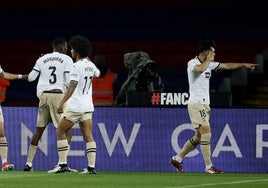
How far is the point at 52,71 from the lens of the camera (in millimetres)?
16750

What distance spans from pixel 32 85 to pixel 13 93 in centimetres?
56

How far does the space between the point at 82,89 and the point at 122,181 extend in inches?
74.6

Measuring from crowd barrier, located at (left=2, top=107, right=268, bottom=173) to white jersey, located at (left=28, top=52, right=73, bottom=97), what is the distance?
1.21 meters

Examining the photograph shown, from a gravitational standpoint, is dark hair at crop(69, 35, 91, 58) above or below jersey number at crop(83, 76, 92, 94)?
above

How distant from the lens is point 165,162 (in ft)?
58.5

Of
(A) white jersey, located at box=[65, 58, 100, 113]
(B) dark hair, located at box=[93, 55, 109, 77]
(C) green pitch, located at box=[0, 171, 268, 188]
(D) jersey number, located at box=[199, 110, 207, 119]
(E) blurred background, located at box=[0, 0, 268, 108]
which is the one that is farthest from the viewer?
(E) blurred background, located at box=[0, 0, 268, 108]

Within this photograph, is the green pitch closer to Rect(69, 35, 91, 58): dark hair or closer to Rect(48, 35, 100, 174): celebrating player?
Rect(48, 35, 100, 174): celebrating player

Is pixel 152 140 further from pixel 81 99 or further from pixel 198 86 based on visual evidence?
pixel 81 99

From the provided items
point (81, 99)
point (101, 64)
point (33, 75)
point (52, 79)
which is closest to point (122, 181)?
point (81, 99)

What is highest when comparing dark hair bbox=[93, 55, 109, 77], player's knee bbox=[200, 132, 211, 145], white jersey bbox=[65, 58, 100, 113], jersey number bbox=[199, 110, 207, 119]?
dark hair bbox=[93, 55, 109, 77]

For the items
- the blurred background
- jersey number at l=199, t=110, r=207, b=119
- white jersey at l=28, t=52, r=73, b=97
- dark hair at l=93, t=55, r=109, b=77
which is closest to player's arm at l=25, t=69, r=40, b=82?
white jersey at l=28, t=52, r=73, b=97

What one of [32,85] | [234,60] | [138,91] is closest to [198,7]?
[234,60]

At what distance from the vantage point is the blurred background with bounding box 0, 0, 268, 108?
2495 centimetres

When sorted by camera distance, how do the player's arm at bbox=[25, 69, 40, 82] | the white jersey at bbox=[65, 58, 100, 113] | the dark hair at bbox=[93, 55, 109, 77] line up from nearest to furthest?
the white jersey at bbox=[65, 58, 100, 113] < the player's arm at bbox=[25, 69, 40, 82] < the dark hair at bbox=[93, 55, 109, 77]
